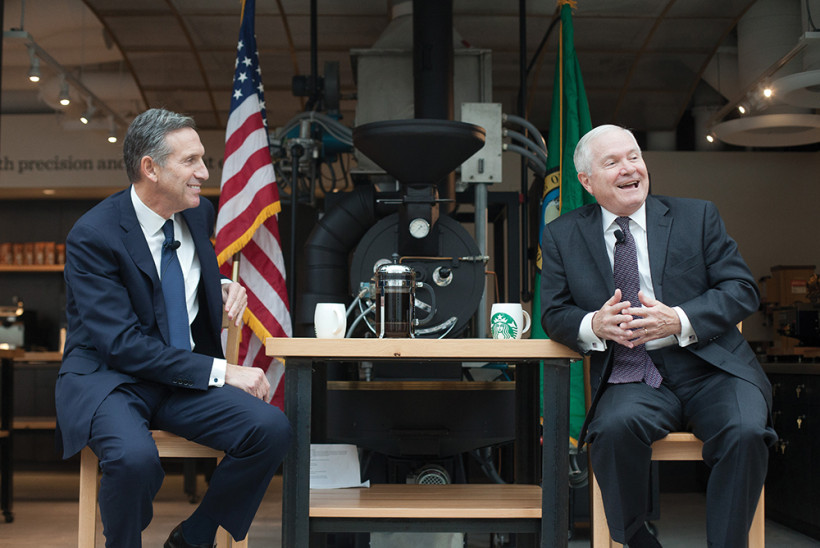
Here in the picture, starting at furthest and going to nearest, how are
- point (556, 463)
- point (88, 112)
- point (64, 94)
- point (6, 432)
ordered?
1. point (88, 112)
2. point (64, 94)
3. point (6, 432)
4. point (556, 463)

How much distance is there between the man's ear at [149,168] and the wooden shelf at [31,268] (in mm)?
6020

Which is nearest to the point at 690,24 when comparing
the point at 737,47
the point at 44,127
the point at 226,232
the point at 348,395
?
the point at 737,47

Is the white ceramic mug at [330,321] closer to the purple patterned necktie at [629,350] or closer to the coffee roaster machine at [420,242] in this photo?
the coffee roaster machine at [420,242]

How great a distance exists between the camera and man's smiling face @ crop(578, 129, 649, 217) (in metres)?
2.32

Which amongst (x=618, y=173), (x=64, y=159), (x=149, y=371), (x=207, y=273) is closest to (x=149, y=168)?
(x=207, y=273)

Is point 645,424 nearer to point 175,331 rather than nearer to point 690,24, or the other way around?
point 175,331

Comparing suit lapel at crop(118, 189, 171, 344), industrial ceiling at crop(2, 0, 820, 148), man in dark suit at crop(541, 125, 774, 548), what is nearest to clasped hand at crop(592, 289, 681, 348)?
man in dark suit at crop(541, 125, 774, 548)

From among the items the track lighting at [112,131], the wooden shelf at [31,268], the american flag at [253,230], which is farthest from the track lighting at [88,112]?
the american flag at [253,230]

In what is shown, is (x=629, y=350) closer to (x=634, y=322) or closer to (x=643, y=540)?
(x=634, y=322)

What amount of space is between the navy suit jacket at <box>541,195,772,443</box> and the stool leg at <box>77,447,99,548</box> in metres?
1.15

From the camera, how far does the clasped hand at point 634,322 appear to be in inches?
80.0

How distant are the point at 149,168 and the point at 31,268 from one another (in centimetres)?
618

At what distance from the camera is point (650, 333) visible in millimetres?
2090

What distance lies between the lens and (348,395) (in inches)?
120
